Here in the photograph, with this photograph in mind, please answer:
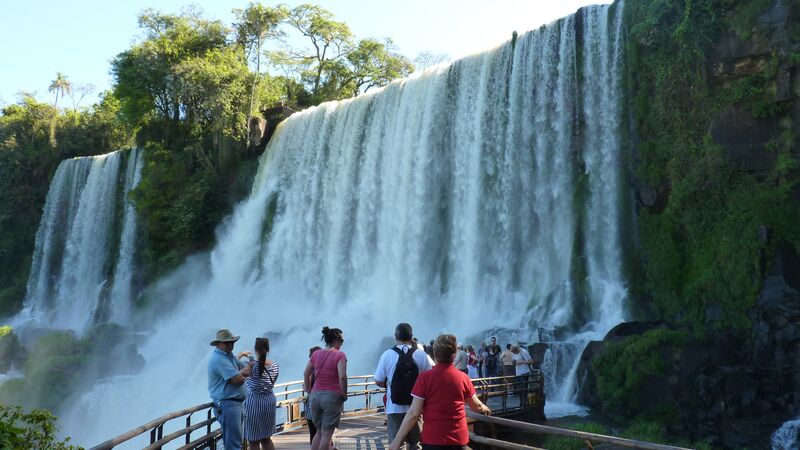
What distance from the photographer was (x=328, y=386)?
7809 millimetres

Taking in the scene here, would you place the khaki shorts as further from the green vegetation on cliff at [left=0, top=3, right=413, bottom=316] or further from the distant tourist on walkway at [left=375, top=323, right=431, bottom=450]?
the green vegetation on cliff at [left=0, top=3, right=413, bottom=316]

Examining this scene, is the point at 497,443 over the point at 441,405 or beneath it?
beneath

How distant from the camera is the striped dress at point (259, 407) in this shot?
8055 millimetres

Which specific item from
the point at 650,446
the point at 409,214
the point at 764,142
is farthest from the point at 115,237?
the point at 650,446

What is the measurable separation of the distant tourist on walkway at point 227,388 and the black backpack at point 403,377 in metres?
1.70

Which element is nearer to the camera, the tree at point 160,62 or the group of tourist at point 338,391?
the group of tourist at point 338,391

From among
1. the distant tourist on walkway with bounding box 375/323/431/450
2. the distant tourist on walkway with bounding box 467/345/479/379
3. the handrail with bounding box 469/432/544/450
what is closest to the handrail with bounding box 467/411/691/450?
the handrail with bounding box 469/432/544/450

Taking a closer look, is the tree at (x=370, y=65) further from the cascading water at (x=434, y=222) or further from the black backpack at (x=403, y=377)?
the black backpack at (x=403, y=377)

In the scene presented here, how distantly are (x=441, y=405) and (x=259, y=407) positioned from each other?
134 inches

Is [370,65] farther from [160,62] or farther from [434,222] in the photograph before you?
[434,222]

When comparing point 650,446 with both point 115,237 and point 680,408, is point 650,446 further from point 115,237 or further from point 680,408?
point 115,237

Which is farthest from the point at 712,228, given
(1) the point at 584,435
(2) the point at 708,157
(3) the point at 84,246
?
(3) the point at 84,246

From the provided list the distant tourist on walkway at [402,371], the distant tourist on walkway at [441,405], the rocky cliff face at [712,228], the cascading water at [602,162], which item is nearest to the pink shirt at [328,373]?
the distant tourist on walkway at [402,371]

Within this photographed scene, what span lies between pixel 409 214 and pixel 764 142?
1256 centimetres
